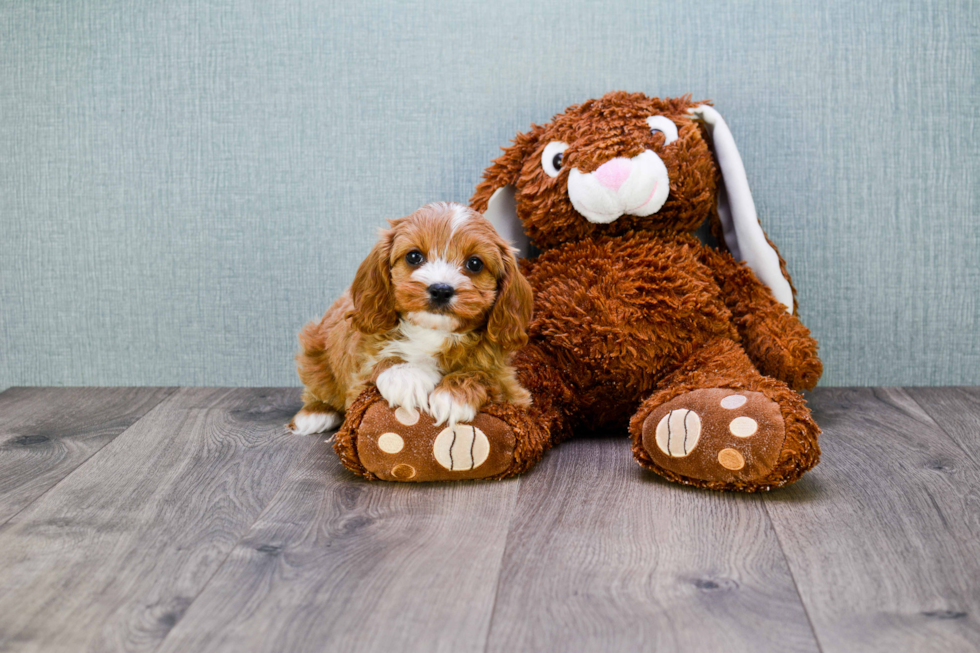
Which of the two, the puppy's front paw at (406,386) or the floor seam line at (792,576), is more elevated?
the puppy's front paw at (406,386)

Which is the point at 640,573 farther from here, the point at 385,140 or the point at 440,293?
the point at 385,140

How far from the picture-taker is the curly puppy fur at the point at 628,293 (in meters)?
1.65

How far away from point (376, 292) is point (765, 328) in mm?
859

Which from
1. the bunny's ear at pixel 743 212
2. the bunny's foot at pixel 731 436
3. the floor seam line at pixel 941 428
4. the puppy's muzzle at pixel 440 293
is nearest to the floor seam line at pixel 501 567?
the bunny's foot at pixel 731 436

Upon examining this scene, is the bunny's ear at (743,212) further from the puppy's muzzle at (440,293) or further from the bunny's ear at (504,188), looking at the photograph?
the puppy's muzzle at (440,293)

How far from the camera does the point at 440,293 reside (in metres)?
1.36

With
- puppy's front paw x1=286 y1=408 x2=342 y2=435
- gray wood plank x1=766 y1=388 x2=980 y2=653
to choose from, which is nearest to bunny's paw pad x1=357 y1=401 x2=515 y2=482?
puppy's front paw x1=286 y1=408 x2=342 y2=435

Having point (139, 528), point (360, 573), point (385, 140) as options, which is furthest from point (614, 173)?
point (139, 528)

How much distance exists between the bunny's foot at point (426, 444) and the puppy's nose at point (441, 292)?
207mm

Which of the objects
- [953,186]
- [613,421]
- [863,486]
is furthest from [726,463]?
[953,186]

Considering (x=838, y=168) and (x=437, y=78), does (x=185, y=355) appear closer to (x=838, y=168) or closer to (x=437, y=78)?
(x=437, y=78)

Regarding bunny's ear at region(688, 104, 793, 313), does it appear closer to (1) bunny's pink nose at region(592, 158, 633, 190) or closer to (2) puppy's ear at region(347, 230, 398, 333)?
(1) bunny's pink nose at region(592, 158, 633, 190)

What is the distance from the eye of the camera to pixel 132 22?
79.4 inches

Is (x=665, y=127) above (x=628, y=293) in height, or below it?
above
